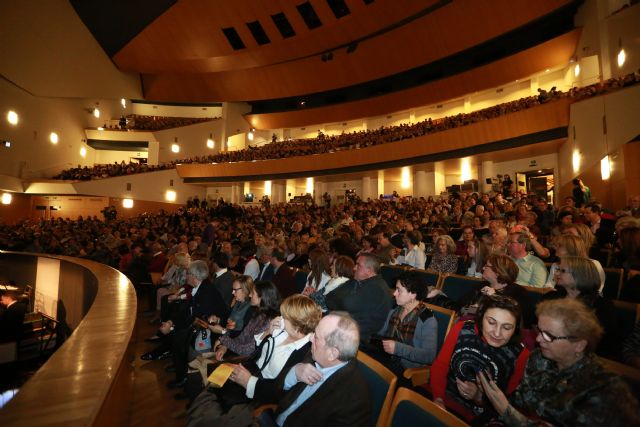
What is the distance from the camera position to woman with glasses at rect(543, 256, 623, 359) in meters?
2.03

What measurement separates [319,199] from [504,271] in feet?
62.9

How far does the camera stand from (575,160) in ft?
36.0

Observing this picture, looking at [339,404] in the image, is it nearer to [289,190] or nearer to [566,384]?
[566,384]

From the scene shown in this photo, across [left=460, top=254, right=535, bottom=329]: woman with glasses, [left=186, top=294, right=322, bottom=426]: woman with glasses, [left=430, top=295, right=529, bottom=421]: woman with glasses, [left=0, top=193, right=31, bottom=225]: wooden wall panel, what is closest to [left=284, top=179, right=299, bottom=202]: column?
[left=0, top=193, right=31, bottom=225]: wooden wall panel

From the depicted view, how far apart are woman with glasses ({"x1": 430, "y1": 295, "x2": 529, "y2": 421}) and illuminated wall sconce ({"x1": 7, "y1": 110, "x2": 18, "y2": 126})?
21203 mm

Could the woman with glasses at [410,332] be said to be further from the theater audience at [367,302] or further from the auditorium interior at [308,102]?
the auditorium interior at [308,102]

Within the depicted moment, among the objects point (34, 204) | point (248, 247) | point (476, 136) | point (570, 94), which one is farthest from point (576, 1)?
point (34, 204)

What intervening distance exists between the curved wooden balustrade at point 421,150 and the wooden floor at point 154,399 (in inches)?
528

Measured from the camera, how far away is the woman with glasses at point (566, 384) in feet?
4.25

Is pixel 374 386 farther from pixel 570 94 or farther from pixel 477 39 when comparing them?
pixel 477 39

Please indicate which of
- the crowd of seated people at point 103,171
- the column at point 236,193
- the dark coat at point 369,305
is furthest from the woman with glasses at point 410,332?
the crowd of seated people at point 103,171

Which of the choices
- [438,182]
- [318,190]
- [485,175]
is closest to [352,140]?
[318,190]

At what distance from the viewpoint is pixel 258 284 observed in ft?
9.53

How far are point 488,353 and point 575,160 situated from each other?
11.8m
